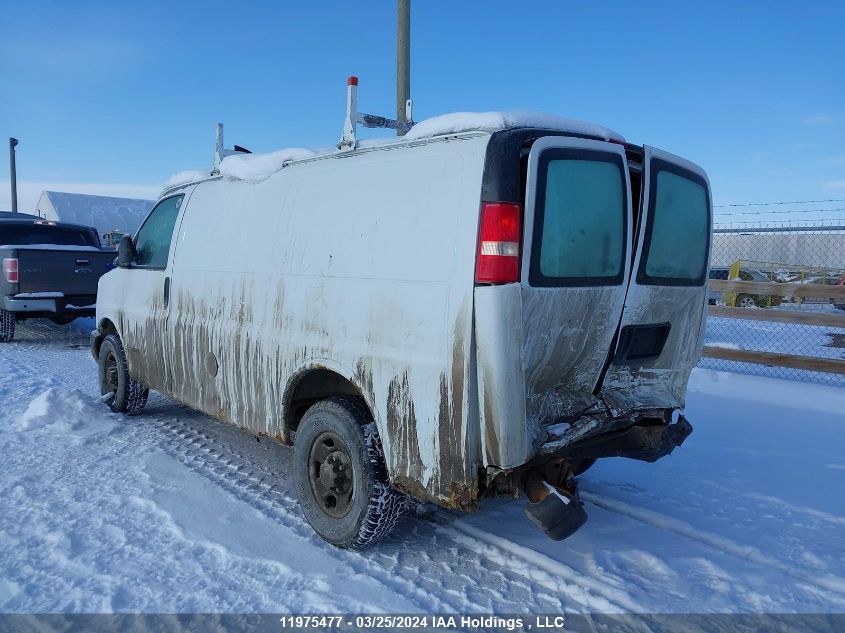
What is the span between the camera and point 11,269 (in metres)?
9.57

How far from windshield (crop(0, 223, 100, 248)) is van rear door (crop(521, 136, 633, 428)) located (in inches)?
416

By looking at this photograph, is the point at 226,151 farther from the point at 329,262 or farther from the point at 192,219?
the point at 329,262

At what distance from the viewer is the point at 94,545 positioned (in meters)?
3.32

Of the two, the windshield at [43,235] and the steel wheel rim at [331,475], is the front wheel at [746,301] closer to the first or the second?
the steel wheel rim at [331,475]

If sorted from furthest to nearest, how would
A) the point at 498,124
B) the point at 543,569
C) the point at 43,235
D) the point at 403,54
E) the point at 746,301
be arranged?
the point at 746,301, the point at 43,235, the point at 403,54, the point at 543,569, the point at 498,124

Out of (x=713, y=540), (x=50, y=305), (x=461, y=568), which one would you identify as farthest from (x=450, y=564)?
(x=50, y=305)

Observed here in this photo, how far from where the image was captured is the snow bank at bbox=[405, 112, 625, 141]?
113 inches

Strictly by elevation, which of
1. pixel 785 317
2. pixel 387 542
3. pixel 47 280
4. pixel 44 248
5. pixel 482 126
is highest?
pixel 482 126

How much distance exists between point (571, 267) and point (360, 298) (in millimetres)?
1059

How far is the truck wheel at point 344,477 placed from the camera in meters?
3.18

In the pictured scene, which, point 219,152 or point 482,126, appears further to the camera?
point 219,152

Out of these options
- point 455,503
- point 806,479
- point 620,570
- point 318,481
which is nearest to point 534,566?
point 620,570

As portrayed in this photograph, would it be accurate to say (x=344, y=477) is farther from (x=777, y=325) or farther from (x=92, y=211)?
(x=92, y=211)

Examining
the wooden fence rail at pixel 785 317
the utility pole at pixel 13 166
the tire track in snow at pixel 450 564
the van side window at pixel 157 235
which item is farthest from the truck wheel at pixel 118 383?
the utility pole at pixel 13 166
